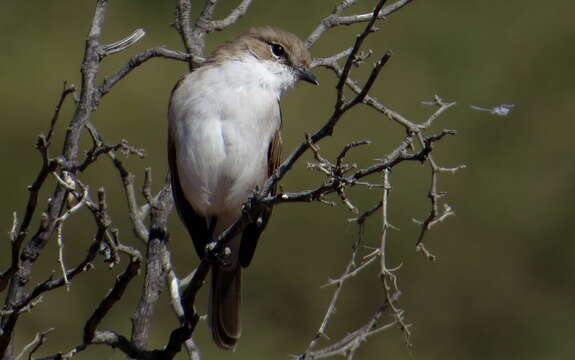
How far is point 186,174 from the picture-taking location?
4652mm

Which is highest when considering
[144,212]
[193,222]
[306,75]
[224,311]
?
[306,75]

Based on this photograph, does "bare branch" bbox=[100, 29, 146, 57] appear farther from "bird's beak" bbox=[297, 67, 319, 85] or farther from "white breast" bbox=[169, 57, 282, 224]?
"bird's beak" bbox=[297, 67, 319, 85]

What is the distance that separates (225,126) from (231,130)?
1.2 inches

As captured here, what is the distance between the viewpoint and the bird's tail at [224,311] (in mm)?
4668

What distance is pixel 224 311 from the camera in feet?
15.5

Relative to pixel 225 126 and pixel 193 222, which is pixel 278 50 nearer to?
pixel 225 126

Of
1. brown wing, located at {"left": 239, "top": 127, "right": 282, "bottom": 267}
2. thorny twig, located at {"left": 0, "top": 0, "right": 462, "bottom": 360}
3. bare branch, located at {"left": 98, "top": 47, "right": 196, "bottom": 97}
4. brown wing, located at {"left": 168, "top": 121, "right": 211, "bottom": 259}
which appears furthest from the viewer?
brown wing, located at {"left": 168, "top": 121, "right": 211, "bottom": 259}

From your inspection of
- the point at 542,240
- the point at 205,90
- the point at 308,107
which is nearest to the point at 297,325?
the point at 308,107

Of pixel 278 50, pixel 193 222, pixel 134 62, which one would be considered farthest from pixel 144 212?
pixel 278 50

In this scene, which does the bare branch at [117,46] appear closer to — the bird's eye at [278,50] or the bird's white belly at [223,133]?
the bird's white belly at [223,133]

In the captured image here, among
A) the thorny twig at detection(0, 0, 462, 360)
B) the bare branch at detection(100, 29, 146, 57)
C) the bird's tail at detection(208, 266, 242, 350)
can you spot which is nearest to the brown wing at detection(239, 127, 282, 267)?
the bird's tail at detection(208, 266, 242, 350)

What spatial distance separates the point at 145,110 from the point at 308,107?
1087 millimetres

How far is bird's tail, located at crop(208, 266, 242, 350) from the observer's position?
4668 mm

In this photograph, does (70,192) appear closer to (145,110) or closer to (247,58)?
(247,58)
